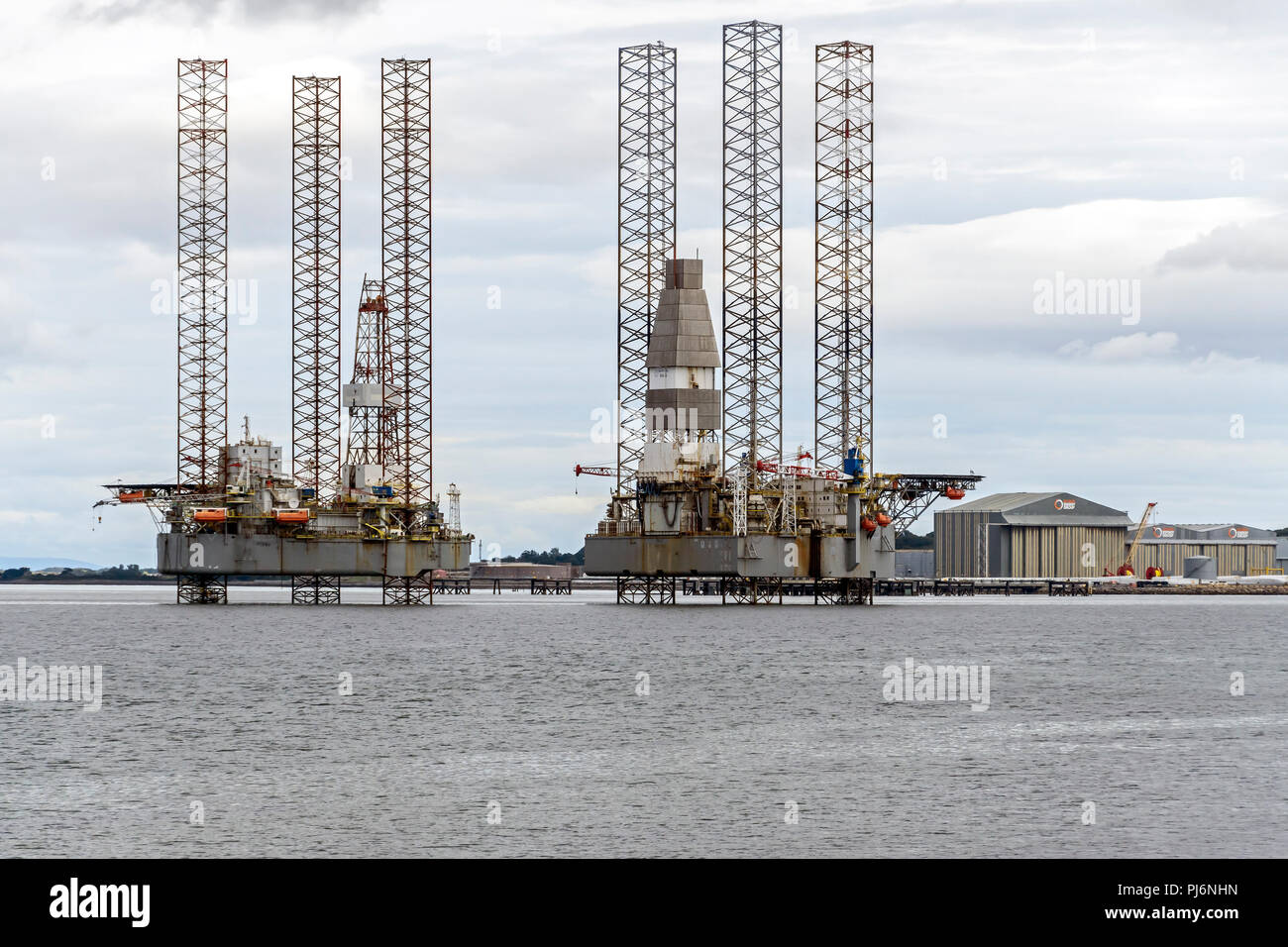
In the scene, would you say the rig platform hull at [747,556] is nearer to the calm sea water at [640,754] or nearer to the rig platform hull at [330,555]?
the rig platform hull at [330,555]

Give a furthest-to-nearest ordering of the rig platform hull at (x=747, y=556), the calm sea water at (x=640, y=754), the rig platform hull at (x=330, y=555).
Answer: the rig platform hull at (x=747, y=556)
the rig platform hull at (x=330, y=555)
the calm sea water at (x=640, y=754)

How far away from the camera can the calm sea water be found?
31.3 meters

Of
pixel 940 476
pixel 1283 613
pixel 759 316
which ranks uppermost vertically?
pixel 759 316

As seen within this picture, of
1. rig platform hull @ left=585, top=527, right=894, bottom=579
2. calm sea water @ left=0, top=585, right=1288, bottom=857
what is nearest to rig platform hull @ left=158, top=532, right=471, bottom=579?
rig platform hull @ left=585, top=527, right=894, bottom=579

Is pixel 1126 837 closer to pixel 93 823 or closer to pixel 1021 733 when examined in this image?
pixel 1021 733

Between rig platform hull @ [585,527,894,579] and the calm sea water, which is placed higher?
rig platform hull @ [585,527,894,579]

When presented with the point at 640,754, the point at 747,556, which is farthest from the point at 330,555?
the point at 640,754

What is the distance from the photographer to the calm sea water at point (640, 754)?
3134cm

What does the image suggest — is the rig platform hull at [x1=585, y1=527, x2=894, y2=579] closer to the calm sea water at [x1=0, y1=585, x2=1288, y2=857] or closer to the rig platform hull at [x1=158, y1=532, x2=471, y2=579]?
the rig platform hull at [x1=158, y1=532, x2=471, y2=579]

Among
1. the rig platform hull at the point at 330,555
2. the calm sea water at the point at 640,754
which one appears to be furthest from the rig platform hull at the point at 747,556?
the calm sea water at the point at 640,754

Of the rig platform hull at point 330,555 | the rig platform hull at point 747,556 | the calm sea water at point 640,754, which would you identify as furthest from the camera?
the rig platform hull at point 747,556

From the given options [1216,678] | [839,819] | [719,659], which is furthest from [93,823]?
[1216,678]

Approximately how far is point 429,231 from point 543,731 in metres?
68.2

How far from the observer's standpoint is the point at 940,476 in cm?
11956
